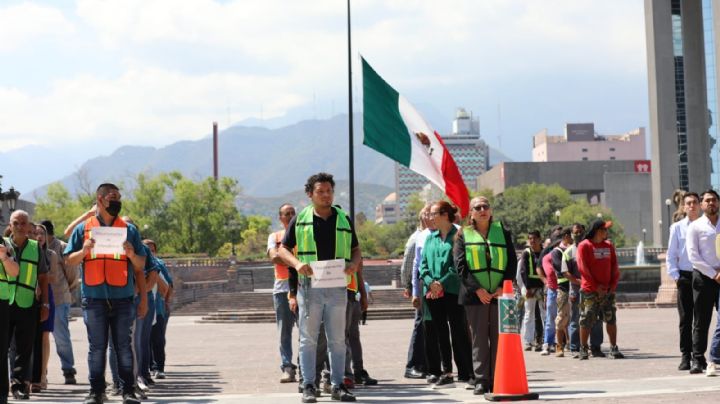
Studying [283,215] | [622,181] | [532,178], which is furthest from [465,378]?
[532,178]

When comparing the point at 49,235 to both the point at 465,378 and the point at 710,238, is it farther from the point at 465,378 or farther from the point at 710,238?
the point at 710,238

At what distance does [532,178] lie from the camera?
169m

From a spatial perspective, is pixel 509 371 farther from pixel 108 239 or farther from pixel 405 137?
pixel 405 137

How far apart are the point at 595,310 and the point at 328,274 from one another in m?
6.26

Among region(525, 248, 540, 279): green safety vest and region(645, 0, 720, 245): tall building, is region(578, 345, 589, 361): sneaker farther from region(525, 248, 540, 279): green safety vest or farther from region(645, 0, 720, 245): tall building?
region(645, 0, 720, 245): tall building

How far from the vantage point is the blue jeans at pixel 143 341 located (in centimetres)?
1248

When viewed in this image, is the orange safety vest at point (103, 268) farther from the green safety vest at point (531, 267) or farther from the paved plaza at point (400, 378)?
the green safety vest at point (531, 267)

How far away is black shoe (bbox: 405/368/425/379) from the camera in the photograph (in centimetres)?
1337

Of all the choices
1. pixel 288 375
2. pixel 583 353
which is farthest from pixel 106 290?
pixel 583 353

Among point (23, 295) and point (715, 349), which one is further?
point (715, 349)

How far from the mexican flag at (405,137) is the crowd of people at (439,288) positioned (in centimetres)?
75

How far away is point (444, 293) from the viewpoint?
1183 cm

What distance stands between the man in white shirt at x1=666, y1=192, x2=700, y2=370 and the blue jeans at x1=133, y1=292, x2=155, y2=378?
19.0 feet

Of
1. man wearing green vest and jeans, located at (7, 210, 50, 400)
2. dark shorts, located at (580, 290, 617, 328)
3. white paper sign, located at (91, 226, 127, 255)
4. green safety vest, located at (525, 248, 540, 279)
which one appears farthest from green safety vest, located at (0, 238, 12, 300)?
green safety vest, located at (525, 248, 540, 279)
